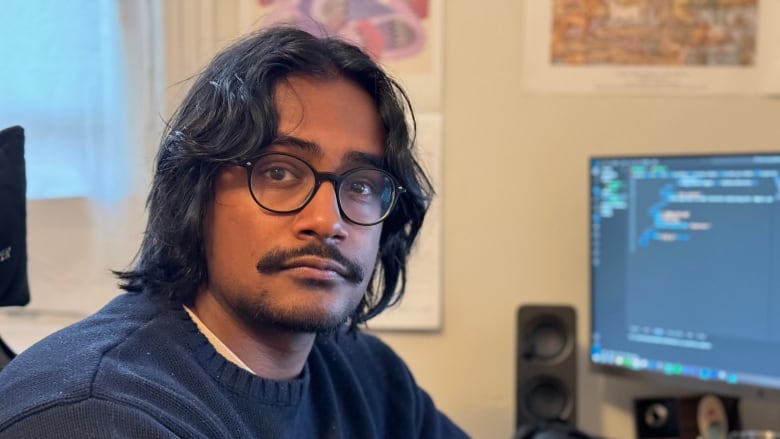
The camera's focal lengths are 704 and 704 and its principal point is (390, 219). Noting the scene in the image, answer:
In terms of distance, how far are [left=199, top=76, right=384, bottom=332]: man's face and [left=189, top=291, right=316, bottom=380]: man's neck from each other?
11 mm

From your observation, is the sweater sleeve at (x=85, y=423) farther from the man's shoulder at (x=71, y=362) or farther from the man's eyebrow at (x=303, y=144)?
the man's eyebrow at (x=303, y=144)

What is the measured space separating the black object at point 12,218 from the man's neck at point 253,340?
199 mm

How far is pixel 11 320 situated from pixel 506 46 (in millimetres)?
1112

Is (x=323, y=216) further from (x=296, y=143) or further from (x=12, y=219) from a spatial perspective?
(x=12, y=219)

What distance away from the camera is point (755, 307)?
3.90ft

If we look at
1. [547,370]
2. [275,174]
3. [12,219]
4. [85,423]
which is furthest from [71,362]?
[547,370]

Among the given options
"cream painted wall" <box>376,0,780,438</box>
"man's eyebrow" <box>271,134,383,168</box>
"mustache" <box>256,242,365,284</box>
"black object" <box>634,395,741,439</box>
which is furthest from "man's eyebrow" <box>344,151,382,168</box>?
"black object" <box>634,395,741,439</box>

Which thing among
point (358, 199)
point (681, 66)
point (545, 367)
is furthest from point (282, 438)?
point (681, 66)

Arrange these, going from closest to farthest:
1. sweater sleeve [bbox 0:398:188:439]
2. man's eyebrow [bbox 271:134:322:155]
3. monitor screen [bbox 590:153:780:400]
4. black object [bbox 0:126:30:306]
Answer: sweater sleeve [bbox 0:398:188:439] → black object [bbox 0:126:30:306] → man's eyebrow [bbox 271:134:322:155] → monitor screen [bbox 590:153:780:400]

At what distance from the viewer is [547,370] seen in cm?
133

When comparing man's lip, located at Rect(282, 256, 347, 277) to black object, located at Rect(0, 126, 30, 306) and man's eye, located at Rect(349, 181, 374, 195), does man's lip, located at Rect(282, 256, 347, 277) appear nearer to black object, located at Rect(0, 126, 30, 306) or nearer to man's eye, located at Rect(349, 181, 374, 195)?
man's eye, located at Rect(349, 181, 374, 195)

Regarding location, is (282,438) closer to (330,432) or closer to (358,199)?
(330,432)

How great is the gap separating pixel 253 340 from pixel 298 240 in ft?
0.50

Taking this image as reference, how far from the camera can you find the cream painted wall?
1428 mm
